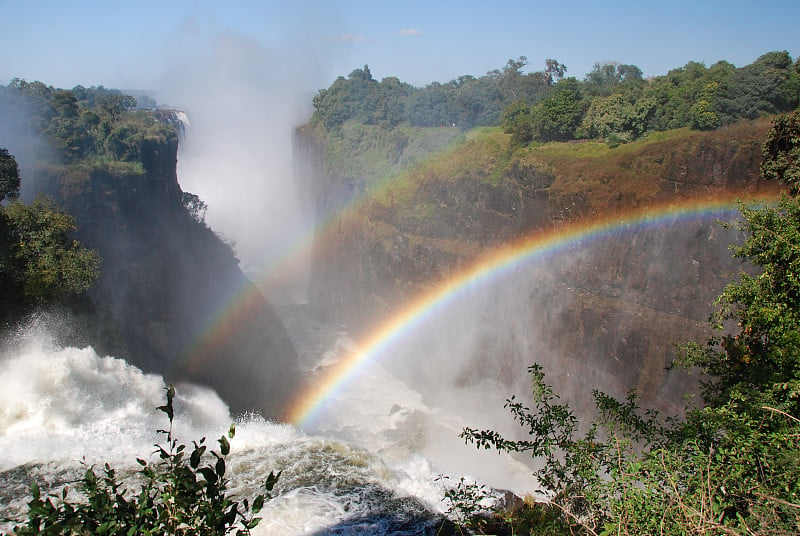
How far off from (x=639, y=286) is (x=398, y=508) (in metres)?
14.8

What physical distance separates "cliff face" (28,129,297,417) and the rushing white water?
120 inches

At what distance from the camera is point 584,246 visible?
25844 mm

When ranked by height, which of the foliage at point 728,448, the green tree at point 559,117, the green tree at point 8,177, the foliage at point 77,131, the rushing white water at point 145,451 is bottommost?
the rushing white water at point 145,451

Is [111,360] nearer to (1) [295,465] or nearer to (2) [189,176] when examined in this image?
(1) [295,465]

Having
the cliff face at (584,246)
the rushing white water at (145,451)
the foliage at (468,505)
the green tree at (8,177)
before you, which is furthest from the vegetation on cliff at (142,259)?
the foliage at (468,505)

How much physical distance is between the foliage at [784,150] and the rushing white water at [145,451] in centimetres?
1391

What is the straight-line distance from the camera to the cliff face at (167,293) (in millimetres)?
24438

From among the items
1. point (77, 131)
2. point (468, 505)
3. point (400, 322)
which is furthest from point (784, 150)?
point (77, 131)

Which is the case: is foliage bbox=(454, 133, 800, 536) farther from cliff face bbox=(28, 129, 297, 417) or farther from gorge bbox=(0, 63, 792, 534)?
cliff face bbox=(28, 129, 297, 417)

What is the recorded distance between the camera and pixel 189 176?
237 feet

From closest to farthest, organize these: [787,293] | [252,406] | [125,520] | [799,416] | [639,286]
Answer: [125,520]
[799,416]
[787,293]
[639,286]
[252,406]

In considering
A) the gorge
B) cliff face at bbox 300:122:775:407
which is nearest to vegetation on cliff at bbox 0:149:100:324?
the gorge

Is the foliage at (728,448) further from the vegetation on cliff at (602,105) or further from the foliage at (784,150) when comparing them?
the vegetation on cliff at (602,105)

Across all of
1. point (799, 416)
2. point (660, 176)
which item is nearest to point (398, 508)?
point (799, 416)
